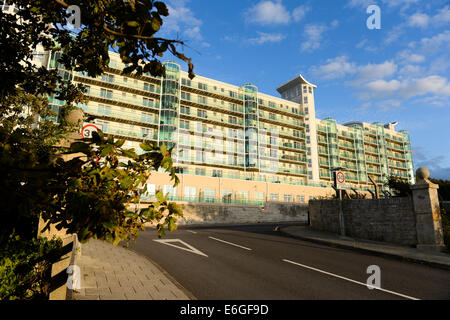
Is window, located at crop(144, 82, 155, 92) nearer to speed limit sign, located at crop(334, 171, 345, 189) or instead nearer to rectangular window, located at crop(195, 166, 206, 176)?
rectangular window, located at crop(195, 166, 206, 176)

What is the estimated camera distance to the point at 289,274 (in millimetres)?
6441

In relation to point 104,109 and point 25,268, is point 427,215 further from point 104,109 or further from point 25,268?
point 104,109

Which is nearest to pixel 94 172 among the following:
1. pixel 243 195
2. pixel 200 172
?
pixel 200 172

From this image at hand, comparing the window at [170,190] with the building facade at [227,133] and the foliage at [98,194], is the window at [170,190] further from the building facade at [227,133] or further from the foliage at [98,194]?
the foliage at [98,194]

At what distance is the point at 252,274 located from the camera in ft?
20.9

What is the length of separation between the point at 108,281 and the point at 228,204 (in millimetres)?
32457

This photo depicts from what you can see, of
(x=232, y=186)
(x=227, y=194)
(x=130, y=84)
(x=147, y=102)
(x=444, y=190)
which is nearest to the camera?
(x=444, y=190)

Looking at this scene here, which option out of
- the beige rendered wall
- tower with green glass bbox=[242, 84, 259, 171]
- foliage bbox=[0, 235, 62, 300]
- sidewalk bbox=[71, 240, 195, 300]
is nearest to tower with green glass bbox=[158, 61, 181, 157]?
the beige rendered wall

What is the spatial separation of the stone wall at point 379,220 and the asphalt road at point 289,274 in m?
3.66

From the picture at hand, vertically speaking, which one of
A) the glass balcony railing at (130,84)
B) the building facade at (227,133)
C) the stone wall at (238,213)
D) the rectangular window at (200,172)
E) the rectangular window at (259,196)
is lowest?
the stone wall at (238,213)

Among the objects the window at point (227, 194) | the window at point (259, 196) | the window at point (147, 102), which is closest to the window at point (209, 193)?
the window at point (227, 194)

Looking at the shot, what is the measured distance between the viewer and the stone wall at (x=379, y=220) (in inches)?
454

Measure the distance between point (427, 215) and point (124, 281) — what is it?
482 inches

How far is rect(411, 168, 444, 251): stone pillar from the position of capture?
34.4 ft
